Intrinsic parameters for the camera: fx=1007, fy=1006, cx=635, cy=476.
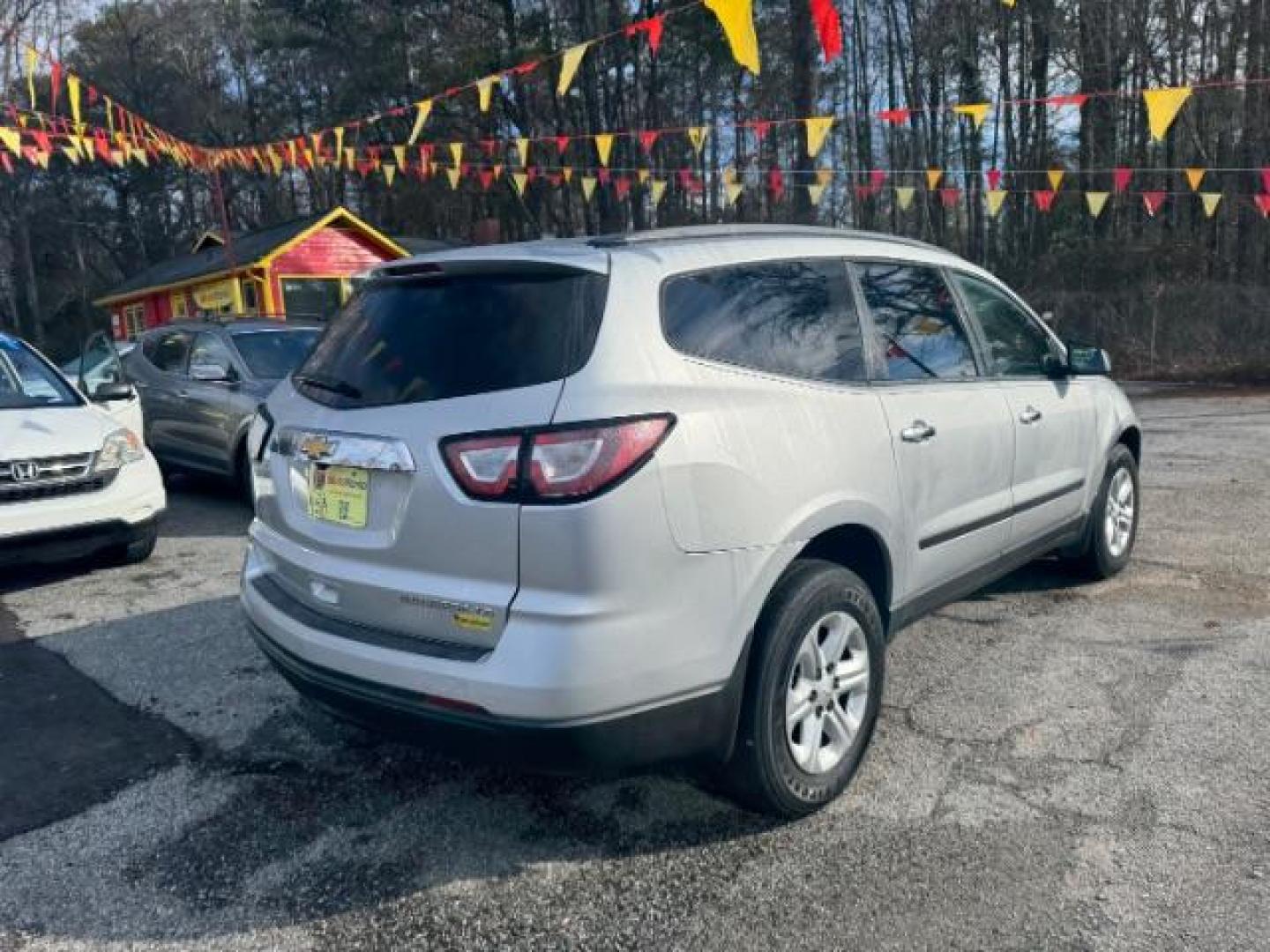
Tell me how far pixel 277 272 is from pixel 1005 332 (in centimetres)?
2143

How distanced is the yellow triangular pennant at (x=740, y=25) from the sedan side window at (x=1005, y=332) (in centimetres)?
389

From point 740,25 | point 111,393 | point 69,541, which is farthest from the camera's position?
point 740,25

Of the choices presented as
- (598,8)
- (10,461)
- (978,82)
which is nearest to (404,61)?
(598,8)

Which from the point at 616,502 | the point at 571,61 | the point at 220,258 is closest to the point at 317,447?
the point at 616,502

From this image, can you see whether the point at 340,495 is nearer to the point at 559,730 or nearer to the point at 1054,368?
the point at 559,730

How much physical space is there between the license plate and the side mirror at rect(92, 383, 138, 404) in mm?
4596

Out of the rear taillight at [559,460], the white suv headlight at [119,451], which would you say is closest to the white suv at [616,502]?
the rear taillight at [559,460]

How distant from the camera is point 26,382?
6.55 metres

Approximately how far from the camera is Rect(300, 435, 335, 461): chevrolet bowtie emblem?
9.61 ft

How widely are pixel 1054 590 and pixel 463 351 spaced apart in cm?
379

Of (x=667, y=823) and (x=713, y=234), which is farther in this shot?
(x=713, y=234)

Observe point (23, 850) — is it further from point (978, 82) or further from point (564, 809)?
point (978, 82)

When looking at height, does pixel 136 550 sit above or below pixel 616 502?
below

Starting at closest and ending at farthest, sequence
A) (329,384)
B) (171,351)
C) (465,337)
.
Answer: (465,337) < (329,384) < (171,351)
